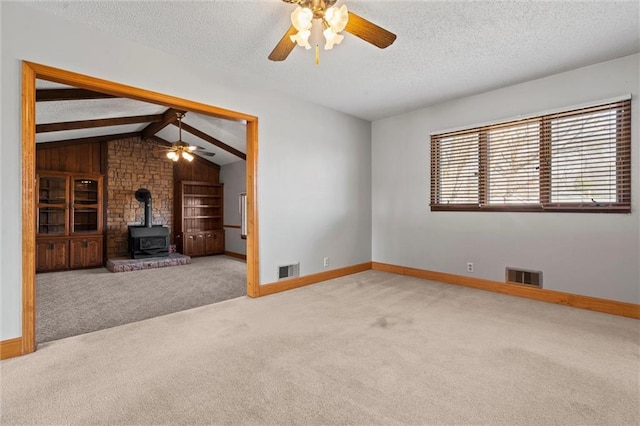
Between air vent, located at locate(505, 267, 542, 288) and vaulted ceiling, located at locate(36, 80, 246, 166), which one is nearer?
air vent, located at locate(505, 267, 542, 288)

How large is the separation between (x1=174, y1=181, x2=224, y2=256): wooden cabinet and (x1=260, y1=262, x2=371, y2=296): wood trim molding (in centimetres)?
477

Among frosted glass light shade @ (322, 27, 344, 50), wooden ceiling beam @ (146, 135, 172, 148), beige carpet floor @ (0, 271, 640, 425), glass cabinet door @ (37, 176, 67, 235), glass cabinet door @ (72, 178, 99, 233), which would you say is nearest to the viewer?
beige carpet floor @ (0, 271, 640, 425)

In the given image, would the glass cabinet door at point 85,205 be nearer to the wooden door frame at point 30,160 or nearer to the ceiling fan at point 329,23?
the wooden door frame at point 30,160

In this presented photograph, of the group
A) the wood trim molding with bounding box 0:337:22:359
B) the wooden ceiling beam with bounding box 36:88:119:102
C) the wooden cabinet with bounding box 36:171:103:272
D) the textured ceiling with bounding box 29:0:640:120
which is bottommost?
the wood trim molding with bounding box 0:337:22:359

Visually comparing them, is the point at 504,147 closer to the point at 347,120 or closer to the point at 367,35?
the point at 347,120

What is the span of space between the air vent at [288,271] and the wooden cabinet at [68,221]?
5.00 m

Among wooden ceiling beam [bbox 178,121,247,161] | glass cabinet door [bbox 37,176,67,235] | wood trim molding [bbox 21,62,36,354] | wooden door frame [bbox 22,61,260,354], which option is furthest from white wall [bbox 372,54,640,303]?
glass cabinet door [bbox 37,176,67,235]

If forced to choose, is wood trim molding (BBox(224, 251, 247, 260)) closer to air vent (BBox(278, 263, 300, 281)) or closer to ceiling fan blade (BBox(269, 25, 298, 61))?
air vent (BBox(278, 263, 300, 281))

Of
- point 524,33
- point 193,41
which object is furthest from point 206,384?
point 524,33

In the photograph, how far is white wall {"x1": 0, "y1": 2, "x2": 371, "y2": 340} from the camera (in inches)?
87.8

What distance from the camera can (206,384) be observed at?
1.86 metres

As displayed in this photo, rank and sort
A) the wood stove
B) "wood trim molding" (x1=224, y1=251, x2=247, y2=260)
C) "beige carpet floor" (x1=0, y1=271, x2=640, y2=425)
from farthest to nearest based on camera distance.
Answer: "wood trim molding" (x1=224, y1=251, x2=247, y2=260)
the wood stove
"beige carpet floor" (x1=0, y1=271, x2=640, y2=425)

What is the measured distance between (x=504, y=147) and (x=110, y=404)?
4716 millimetres

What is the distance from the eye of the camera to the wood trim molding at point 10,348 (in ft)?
7.14
